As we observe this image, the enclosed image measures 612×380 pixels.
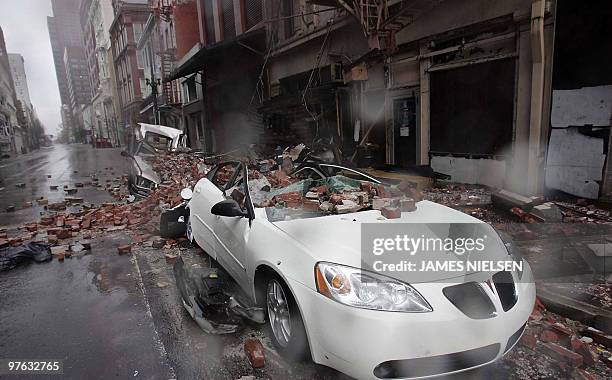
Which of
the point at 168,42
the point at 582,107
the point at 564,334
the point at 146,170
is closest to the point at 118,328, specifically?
the point at 564,334

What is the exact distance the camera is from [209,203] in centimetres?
452

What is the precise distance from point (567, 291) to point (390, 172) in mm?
5622

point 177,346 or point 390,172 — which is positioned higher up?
point 390,172

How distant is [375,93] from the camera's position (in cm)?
1080

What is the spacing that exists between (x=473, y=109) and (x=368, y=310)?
739 cm

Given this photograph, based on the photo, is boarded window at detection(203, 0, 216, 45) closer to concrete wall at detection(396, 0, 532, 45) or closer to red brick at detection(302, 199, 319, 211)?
concrete wall at detection(396, 0, 532, 45)

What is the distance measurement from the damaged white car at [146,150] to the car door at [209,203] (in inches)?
201

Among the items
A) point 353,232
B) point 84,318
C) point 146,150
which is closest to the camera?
point 353,232

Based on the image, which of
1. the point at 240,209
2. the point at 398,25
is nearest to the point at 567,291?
the point at 240,209

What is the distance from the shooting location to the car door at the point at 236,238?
3334 mm

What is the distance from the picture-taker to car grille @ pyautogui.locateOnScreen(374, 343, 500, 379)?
217cm

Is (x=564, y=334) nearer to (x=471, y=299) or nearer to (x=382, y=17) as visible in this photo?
(x=471, y=299)

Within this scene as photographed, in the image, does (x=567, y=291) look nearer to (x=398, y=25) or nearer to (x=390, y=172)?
(x=390, y=172)

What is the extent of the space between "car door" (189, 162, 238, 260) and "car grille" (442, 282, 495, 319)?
2646mm
